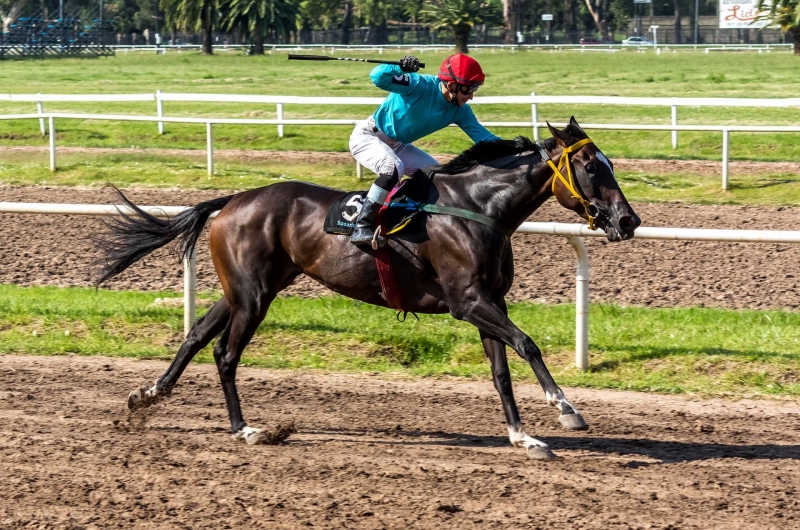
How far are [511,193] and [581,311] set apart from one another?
1696 millimetres

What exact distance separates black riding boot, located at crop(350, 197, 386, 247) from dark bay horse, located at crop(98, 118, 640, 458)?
0.12m

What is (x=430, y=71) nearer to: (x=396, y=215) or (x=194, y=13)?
(x=194, y=13)

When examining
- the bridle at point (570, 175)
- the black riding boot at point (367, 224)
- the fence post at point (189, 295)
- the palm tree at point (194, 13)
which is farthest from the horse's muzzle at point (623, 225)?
the palm tree at point (194, 13)

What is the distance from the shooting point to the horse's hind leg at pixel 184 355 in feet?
19.8

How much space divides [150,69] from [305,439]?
1563 inches

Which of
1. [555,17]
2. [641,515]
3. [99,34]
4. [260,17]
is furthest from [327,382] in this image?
[555,17]

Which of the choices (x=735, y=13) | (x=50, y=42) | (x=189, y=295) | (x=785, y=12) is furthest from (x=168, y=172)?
(x=735, y=13)

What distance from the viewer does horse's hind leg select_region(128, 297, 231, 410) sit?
19.8ft

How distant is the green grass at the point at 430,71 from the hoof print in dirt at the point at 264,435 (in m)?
12.0

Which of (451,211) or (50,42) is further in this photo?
(50,42)

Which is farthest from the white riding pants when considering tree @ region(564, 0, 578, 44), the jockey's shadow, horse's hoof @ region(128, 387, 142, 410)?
tree @ region(564, 0, 578, 44)

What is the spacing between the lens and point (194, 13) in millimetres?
50156

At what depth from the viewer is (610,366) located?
7141 millimetres

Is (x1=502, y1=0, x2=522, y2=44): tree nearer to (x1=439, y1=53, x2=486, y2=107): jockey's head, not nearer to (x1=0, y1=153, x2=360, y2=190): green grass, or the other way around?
(x1=0, y1=153, x2=360, y2=190): green grass
